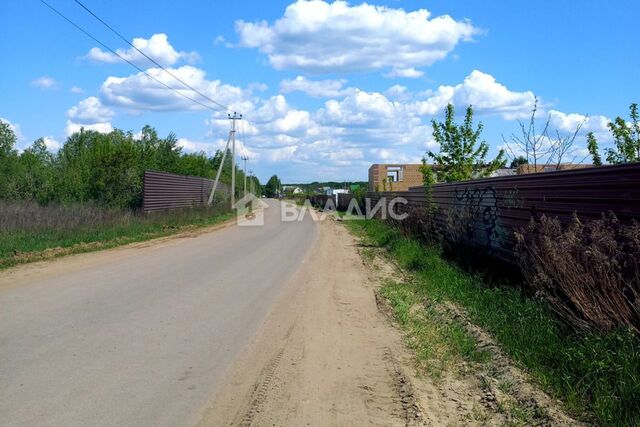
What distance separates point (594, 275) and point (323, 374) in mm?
3003

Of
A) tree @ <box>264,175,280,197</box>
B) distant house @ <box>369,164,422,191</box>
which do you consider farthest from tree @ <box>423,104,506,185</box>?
tree @ <box>264,175,280,197</box>

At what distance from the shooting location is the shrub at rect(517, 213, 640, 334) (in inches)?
228

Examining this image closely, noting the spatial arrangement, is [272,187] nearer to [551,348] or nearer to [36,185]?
[36,185]

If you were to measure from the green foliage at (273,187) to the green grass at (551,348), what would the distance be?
16299 centimetres

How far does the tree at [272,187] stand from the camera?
178375 mm

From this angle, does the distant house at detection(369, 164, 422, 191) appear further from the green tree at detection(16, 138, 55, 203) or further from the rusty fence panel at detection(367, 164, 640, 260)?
the rusty fence panel at detection(367, 164, 640, 260)

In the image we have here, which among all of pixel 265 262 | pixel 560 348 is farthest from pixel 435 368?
pixel 265 262

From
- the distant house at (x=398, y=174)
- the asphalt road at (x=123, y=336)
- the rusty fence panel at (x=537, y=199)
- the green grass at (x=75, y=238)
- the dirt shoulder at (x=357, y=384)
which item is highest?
the distant house at (x=398, y=174)

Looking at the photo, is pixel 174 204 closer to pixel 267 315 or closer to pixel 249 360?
pixel 267 315

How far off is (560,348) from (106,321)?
562 centimetres

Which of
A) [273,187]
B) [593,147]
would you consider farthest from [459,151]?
[273,187]

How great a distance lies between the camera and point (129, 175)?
27000 millimetres

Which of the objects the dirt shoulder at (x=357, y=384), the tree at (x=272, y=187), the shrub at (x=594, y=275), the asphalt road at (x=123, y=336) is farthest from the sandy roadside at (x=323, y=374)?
the tree at (x=272, y=187)

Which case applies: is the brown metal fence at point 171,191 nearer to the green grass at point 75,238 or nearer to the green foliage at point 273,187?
the green grass at point 75,238
